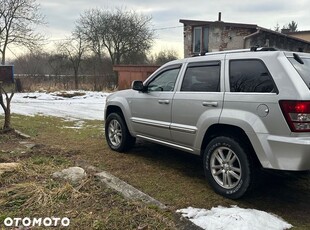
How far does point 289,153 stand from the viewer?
3480mm

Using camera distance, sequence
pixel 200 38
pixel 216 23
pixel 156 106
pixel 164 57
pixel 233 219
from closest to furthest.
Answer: pixel 233 219 < pixel 156 106 < pixel 216 23 < pixel 200 38 < pixel 164 57

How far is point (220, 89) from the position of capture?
13.9 ft

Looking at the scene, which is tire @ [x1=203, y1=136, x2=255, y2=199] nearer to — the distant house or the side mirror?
the side mirror

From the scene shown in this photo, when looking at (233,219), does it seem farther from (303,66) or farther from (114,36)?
(114,36)

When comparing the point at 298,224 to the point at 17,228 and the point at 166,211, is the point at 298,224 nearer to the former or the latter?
the point at 166,211

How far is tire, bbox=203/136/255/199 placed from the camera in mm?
3871

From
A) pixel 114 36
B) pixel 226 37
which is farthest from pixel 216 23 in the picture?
pixel 114 36

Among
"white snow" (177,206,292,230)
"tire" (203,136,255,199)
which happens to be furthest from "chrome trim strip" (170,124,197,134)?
"white snow" (177,206,292,230)

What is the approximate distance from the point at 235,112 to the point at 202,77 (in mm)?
893

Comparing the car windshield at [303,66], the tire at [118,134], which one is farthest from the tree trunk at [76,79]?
the car windshield at [303,66]

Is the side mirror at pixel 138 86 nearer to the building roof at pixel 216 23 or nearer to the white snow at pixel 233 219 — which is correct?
the white snow at pixel 233 219

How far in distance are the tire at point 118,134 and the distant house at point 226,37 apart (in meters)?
14.5

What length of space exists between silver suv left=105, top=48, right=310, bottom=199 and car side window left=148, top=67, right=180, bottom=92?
0.02 m

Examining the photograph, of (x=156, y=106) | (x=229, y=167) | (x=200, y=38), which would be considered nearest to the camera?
(x=229, y=167)
